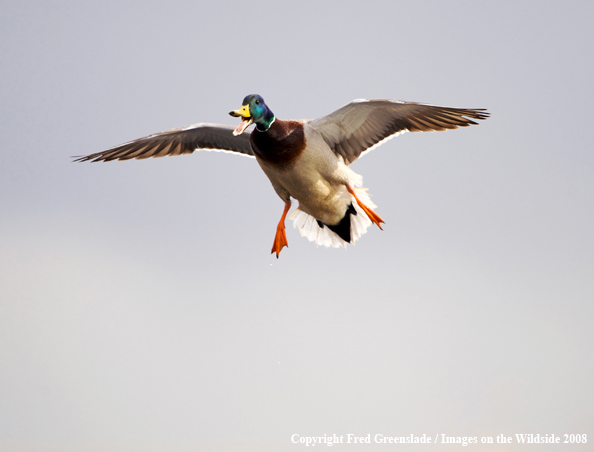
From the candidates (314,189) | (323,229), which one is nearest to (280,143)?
(314,189)

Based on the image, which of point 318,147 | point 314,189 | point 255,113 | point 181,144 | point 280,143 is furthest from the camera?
point 181,144

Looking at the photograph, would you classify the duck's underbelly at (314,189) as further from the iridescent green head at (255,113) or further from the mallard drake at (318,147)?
the iridescent green head at (255,113)

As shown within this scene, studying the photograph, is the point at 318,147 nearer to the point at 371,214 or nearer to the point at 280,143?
the point at 280,143

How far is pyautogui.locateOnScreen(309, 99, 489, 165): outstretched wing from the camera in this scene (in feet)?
18.3

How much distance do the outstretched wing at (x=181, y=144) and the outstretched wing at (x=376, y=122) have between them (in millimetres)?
1168

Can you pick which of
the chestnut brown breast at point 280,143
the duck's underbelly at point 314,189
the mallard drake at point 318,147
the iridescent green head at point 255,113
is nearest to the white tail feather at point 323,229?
the mallard drake at point 318,147

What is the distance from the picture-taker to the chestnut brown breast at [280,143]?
506 cm

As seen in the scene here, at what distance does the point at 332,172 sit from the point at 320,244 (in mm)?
1501

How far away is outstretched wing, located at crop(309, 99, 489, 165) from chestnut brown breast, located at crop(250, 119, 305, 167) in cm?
48

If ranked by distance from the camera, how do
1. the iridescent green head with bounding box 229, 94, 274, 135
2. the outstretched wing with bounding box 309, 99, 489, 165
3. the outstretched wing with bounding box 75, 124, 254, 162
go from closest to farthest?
the iridescent green head with bounding box 229, 94, 274, 135
the outstretched wing with bounding box 309, 99, 489, 165
the outstretched wing with bounding box 75, 124, 254, 162

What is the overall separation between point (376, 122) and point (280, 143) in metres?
1.40

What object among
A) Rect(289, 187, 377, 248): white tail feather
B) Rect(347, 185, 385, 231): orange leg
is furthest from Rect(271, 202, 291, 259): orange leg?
Rect(347, 185, 385, 231): orange leg

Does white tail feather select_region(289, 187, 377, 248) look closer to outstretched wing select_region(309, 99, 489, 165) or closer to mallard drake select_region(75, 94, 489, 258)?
mallard drake select_region(75, 94, 489, 258)

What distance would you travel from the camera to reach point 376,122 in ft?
19.4
